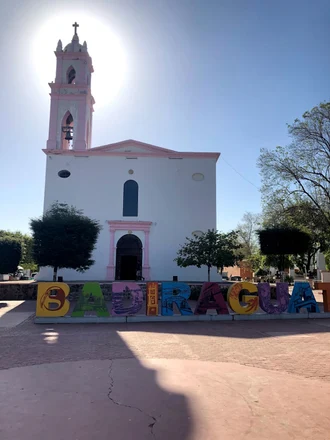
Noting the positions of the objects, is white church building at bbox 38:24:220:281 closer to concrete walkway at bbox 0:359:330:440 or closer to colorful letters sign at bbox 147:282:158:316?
colorful letters sign at bbox 147:282:158:316

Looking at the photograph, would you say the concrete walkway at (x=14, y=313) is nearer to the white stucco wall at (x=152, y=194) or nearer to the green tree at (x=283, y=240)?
the white stucco wall at (x=152, y=194)

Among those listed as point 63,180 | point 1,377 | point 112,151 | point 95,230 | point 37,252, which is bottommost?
point 1,377

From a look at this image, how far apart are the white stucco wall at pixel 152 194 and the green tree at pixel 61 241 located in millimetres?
6712

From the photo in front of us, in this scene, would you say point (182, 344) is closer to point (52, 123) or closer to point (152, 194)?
point (152, 194)

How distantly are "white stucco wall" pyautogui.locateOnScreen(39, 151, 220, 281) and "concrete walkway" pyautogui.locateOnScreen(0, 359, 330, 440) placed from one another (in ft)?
67.7

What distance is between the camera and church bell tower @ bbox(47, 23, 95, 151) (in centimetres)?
2866

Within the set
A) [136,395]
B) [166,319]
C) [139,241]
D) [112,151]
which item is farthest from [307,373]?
[112,151]

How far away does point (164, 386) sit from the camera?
5094 millimetres

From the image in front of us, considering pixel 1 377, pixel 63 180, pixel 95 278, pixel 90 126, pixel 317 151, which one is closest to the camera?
pixel 1 377

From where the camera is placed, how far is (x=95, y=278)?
84.8ft

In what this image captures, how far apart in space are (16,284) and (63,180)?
35.2 ft

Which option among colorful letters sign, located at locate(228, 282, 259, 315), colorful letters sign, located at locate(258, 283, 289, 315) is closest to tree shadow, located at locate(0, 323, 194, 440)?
colorful letters sign, located at locate(228, 282, 259, 315)

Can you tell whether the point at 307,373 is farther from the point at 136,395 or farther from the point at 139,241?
the point at 139,241

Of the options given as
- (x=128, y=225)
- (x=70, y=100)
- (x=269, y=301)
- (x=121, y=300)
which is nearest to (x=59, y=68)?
(x=70, y=100)
